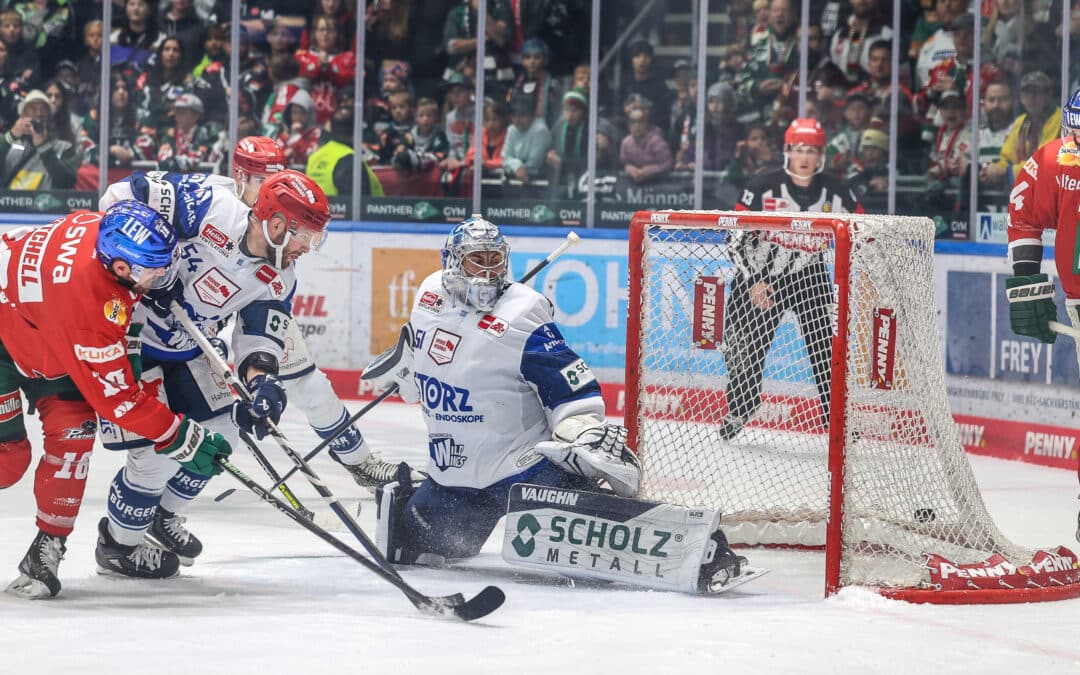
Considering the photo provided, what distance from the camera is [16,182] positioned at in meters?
7.98

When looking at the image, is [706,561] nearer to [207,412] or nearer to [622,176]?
[207,412]

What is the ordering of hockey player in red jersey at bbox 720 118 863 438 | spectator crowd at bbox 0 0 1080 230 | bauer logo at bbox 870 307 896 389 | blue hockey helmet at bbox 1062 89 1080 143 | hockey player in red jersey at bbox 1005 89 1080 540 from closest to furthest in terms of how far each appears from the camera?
bauer logo at bbox 870 307 896 389
blue hockey helmet at bbox 1062 89 1080 143
hockey player in red jersey at bbox 1005 89 1080 540
hockey player in red jersey at bbox 720 118 863 438
spectator crowd at bbox 0 0 1080 230

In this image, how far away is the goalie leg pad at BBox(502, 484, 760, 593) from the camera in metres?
3.69

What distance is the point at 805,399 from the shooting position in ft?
16.2

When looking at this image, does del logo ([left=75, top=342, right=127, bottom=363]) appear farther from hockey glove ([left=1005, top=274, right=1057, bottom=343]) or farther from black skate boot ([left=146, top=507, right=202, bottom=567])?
hockey glove ([left=1005, top=274, right=1057, bottom=343])

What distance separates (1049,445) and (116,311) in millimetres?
3678

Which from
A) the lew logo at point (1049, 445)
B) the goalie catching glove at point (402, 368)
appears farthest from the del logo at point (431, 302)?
the lew logo at point (1049, 445)

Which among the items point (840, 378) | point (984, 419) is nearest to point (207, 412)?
point (840, 378)

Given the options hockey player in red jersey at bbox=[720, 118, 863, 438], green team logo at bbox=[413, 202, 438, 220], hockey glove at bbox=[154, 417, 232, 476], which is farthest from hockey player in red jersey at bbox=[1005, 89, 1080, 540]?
green team logo at bbox=[413, 202, 438, 220]

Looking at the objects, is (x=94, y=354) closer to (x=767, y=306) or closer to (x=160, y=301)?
(x=160, y=301)

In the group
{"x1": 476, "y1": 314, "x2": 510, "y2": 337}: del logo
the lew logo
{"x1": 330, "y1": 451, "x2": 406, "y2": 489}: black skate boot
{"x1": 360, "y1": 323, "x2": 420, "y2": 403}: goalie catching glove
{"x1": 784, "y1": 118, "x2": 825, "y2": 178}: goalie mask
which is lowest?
{"x1": 330, "y1": 451, "x2": 406, "y2": 489}: black skate boot

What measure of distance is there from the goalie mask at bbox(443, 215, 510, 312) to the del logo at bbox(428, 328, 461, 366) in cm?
9

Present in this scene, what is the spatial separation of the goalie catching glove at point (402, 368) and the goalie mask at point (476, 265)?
0.83ft

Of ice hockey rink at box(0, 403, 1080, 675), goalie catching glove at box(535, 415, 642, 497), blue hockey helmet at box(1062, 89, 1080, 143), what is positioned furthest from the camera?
blue hockey helmet at box(1062, 89, 1080, 143)
